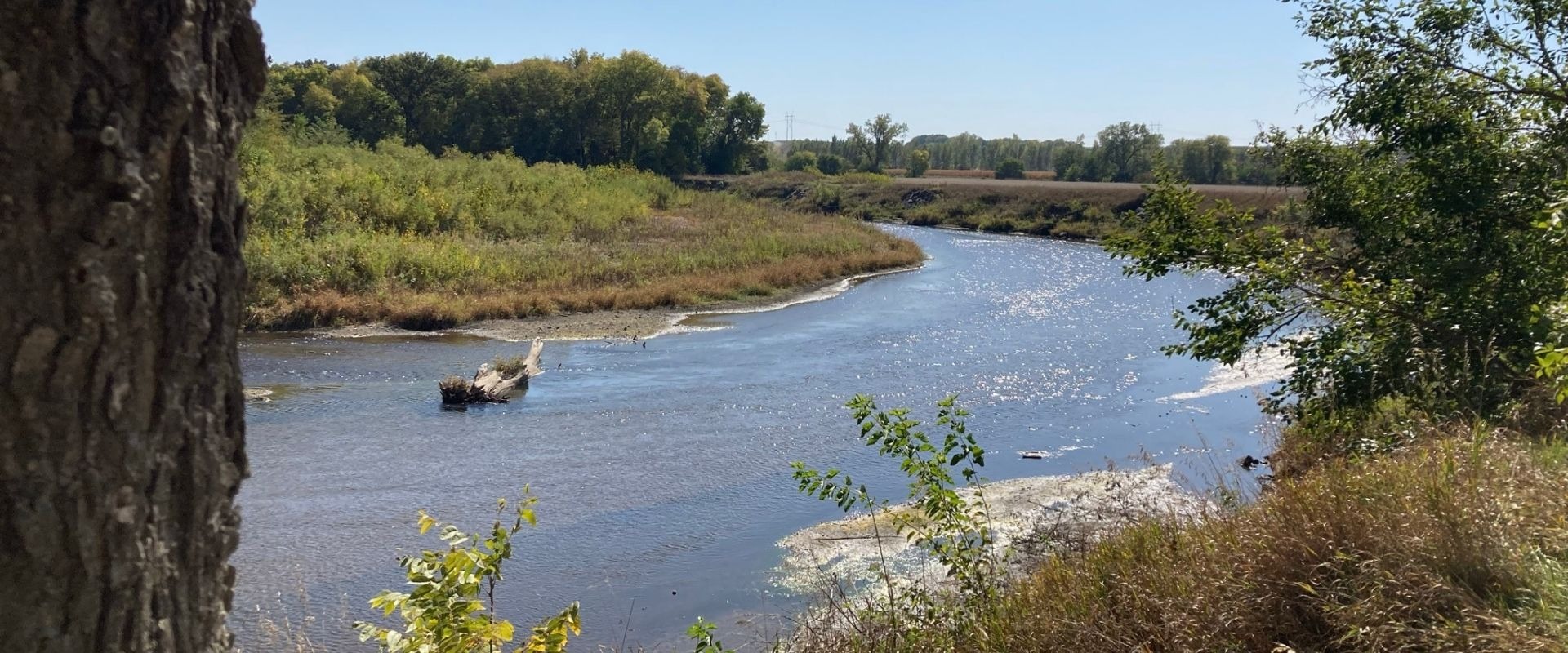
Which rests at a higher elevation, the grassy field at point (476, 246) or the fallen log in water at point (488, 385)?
the grassy field at point (476, 246)

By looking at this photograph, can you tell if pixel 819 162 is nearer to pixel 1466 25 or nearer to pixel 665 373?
pixel 665 373

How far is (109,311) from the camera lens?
2.01 meters

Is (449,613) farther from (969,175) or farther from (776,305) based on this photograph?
(969,175)

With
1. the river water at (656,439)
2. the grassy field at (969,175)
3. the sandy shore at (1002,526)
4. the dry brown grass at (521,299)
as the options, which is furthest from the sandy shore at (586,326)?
the grassy field at (969,175)

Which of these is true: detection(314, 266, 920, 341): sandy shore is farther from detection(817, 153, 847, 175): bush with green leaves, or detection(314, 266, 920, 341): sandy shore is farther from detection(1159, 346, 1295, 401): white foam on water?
detection(817, 153, 847, 175): bush with green leaves

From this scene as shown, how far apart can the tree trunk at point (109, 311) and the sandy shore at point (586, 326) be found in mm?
21551

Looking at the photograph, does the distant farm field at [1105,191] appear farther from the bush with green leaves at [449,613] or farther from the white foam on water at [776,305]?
the bush with green leaves at [449,613]

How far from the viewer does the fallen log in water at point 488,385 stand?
17.2m

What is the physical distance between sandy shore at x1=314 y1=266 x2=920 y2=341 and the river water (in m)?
0.52

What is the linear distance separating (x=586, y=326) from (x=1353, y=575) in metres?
21.5

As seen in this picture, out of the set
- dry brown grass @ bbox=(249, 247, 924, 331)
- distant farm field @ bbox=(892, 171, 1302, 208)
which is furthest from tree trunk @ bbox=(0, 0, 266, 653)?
distant farm field @ bbox=(892, 171, 1302, 208)

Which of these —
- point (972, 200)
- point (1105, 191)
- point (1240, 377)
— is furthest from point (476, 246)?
point (1105, 191)

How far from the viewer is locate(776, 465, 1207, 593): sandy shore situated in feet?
32.0

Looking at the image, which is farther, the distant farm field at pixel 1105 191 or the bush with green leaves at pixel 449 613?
the distant farm field at pixel 1105 191
